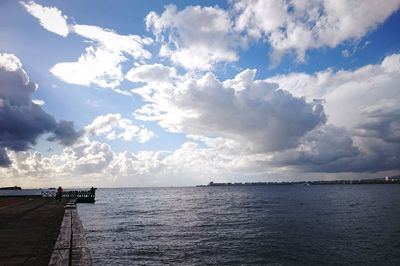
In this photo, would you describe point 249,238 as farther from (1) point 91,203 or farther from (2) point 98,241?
(1) point 91,203

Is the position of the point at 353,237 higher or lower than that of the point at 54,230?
lower

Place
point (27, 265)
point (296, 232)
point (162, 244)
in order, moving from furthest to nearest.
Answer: point (296, 232)
point (162, 244)
point (27, 265)

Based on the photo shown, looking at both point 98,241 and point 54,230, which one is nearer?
point 54,230

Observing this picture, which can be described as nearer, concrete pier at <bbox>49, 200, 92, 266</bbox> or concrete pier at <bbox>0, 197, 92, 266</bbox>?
concrete pier at <bbox>49, 200, 92, 266</bbox>

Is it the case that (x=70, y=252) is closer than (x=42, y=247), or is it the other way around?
(x=70, y=252)

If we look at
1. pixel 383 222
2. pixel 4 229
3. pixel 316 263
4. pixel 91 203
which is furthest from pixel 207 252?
pixel 91 203

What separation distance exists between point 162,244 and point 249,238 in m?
8.97

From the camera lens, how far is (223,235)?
35.2 metres

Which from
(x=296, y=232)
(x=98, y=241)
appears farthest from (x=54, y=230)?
(x=296, y=232)

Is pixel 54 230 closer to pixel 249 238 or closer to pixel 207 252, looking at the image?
pixel 207 252

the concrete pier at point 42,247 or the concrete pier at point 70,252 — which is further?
the concrete pier at point 42,247

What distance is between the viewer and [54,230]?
20.0 m

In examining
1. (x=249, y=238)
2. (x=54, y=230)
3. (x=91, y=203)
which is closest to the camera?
(x=54, y=230)

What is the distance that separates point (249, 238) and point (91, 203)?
69767mm
